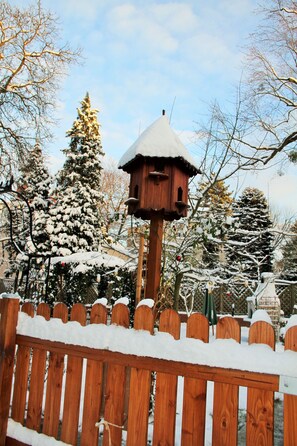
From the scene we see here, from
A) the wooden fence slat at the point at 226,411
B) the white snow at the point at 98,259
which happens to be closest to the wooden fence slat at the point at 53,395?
the wooden fence slat at the point at 226,411

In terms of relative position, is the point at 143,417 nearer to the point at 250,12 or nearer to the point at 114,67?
the point at 114,67

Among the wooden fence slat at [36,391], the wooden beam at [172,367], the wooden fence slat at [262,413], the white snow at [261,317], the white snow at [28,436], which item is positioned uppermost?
the white snow at [261,317]

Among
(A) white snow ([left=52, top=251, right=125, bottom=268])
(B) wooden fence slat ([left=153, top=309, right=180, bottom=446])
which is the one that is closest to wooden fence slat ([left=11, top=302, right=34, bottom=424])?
(B) wooden fence slat ([left=153, top=309, right=180, bottom=446])

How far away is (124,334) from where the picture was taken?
193 centimetres

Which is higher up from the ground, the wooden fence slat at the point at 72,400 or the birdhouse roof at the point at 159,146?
the birdhouse roof at the point at 159,146

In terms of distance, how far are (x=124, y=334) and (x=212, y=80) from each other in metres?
7.29

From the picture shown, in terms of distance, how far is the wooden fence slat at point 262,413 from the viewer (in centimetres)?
146

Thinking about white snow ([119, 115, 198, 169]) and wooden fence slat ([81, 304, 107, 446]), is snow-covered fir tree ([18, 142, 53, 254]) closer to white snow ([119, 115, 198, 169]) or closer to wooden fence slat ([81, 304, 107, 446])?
white snow ([119, 115, 198, 169])

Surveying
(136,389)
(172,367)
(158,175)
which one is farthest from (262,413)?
(158,175)

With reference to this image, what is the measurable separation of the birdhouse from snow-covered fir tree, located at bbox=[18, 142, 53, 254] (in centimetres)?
785

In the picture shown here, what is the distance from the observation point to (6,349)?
93.8 inches

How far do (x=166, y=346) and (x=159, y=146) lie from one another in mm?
2363

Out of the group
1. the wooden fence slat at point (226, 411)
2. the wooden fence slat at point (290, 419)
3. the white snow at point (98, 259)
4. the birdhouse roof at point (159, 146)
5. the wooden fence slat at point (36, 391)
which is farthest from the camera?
the white snow at point (98, 259)

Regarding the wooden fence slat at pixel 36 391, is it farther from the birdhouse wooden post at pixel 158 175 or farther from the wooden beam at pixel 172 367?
the birdhouse wooden post at pixel 158 175
